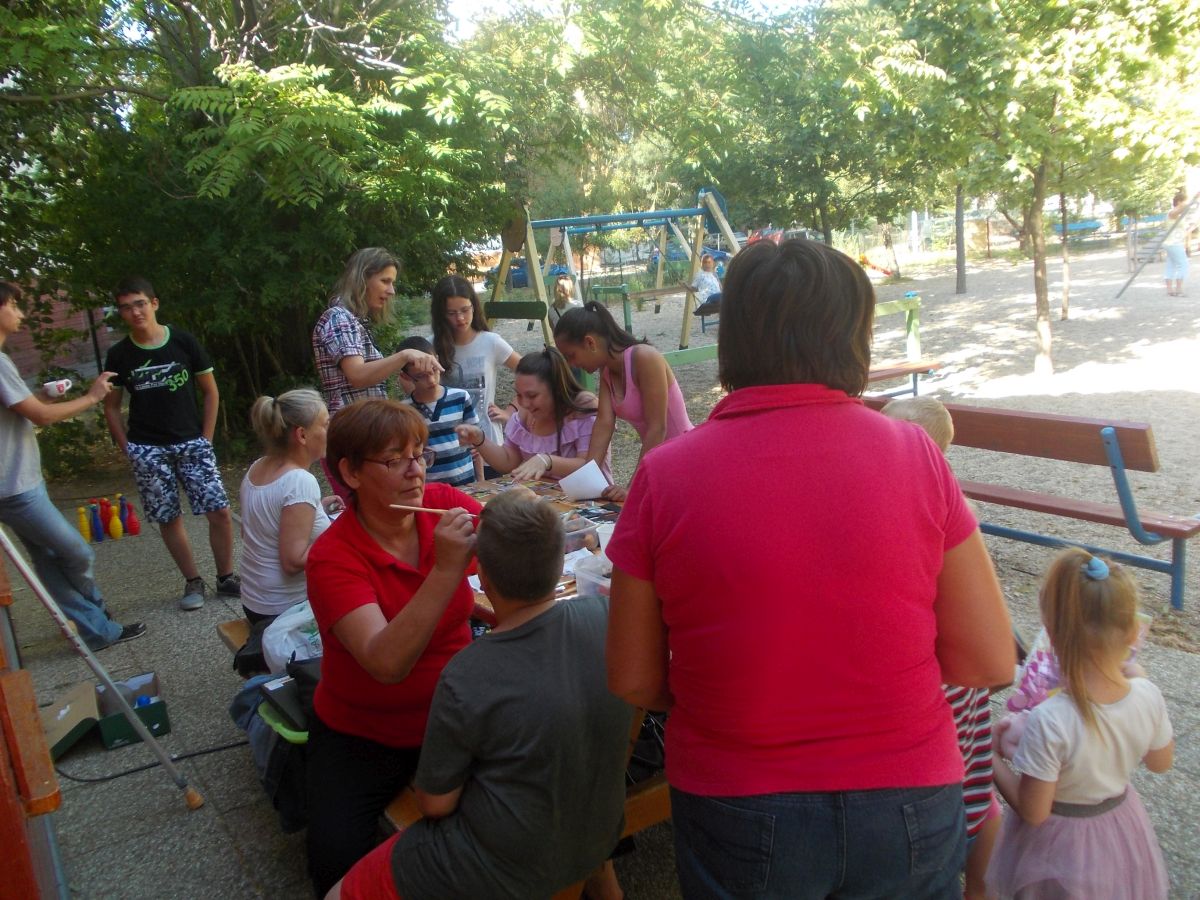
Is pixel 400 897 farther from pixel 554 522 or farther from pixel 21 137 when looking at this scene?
pixel 21 137

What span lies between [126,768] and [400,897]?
2016mm

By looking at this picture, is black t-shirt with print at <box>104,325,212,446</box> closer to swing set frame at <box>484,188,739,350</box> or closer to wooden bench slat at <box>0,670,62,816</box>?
wooden bench slat at <box>0,670,62,816</box>

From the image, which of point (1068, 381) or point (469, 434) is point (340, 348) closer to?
point (469, 434)

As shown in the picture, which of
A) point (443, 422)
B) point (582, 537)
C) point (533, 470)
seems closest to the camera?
point (582, 537)

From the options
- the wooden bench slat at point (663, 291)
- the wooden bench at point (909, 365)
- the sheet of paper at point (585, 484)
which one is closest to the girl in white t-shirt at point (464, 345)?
the sheet of paper at point (585, 484)

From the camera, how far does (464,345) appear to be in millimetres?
4609

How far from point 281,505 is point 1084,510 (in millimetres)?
3442

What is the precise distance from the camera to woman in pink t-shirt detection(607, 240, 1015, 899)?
117cm

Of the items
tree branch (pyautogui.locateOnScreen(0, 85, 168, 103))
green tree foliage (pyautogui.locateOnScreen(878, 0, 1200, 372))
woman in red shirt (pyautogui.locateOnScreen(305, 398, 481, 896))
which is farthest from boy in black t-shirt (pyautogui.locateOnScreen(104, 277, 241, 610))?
green tree foliage (pyautogui.locateOnScreen(878, 0, 1200, 372))

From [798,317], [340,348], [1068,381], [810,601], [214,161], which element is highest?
[214,161]

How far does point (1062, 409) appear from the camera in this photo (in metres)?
7.49

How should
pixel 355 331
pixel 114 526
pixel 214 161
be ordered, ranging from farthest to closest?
pixel 114 526 < pixel 214 161 < pixel 355 331

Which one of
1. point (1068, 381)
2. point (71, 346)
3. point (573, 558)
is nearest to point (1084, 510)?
point (573, 558)

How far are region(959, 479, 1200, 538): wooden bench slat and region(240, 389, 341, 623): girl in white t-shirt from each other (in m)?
2.67
